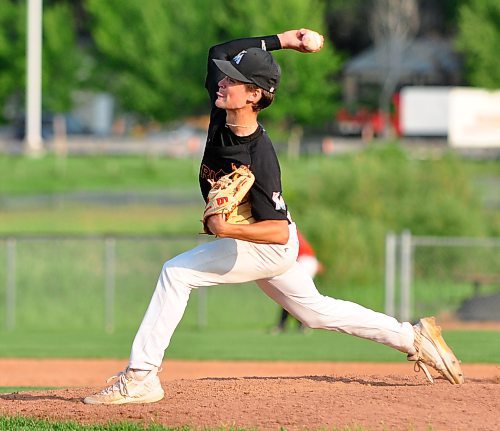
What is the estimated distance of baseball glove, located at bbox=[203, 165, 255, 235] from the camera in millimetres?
7145

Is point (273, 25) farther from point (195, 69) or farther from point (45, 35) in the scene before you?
point (45, 35)

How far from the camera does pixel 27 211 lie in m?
33.2

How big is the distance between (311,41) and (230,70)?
0.59 m

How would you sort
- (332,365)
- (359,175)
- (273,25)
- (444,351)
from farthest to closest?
(273,25) → (359,175) → (332,365) → (444,351)

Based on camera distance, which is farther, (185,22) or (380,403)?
(185,22)

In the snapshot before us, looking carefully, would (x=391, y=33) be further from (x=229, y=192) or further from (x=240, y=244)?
(x=229, y=192)

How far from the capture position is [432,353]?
26.7 ft

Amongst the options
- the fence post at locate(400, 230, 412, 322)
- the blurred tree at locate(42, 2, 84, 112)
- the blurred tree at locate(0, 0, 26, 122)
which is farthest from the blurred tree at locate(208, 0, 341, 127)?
the fence post at locate(400, 230, 412, 322)

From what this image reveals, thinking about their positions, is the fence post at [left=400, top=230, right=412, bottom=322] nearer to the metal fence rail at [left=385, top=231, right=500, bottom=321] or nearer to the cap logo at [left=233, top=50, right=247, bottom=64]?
the metal fence rail at [left=385, top=231, right=500, bottom=321]

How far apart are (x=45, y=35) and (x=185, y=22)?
19.7 ft

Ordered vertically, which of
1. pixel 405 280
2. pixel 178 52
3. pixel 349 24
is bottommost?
pixel 405 280

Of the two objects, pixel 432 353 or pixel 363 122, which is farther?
pixel 363 122

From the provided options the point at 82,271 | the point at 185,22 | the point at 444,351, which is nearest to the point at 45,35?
the point at 185,22

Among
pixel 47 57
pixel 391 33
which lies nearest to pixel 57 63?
pixel 47 57
